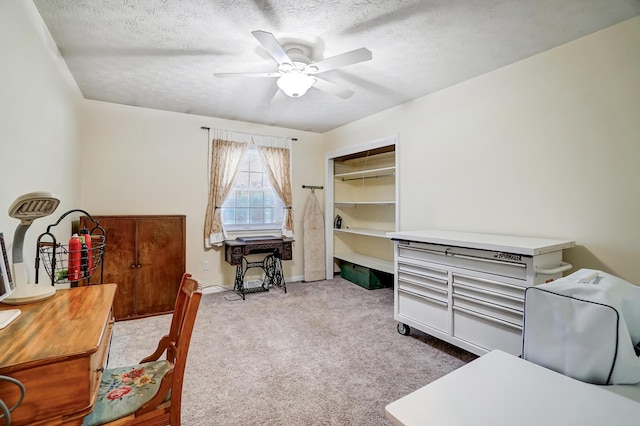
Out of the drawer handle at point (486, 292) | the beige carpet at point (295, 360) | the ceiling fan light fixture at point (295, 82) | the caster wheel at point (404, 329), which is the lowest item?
the beige carpet at point (295, 360)

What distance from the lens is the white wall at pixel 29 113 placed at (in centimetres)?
148

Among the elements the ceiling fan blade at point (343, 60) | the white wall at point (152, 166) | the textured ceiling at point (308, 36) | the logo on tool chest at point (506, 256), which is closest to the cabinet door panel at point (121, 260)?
the white wall at point (152, 166)

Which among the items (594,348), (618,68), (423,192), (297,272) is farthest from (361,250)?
(594,348)

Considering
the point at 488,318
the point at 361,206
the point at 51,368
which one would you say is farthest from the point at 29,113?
the point at 361,206

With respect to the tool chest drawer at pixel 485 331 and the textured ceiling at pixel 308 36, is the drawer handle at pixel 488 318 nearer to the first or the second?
the tool chest drawer at pixel 485 331

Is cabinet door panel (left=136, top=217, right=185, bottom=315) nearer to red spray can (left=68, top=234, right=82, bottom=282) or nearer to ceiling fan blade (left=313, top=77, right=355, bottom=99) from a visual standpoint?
red spray can (left=68, top=234, right=82, bottom=282)

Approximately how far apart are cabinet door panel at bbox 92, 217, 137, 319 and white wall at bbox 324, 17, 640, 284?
337cm

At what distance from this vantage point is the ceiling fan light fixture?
2.35 metres

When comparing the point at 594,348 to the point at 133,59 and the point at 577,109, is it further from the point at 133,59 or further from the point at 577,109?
the point at 133,59

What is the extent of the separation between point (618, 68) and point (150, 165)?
4.67 m

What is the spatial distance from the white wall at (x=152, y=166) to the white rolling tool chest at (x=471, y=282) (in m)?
2.75

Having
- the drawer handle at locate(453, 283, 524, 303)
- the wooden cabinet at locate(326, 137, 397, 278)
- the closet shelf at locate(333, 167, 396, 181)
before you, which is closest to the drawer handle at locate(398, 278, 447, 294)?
the drawer handle at locate(453, 283, 524, 303)

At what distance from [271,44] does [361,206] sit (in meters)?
3.65

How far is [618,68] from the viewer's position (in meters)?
2.05
